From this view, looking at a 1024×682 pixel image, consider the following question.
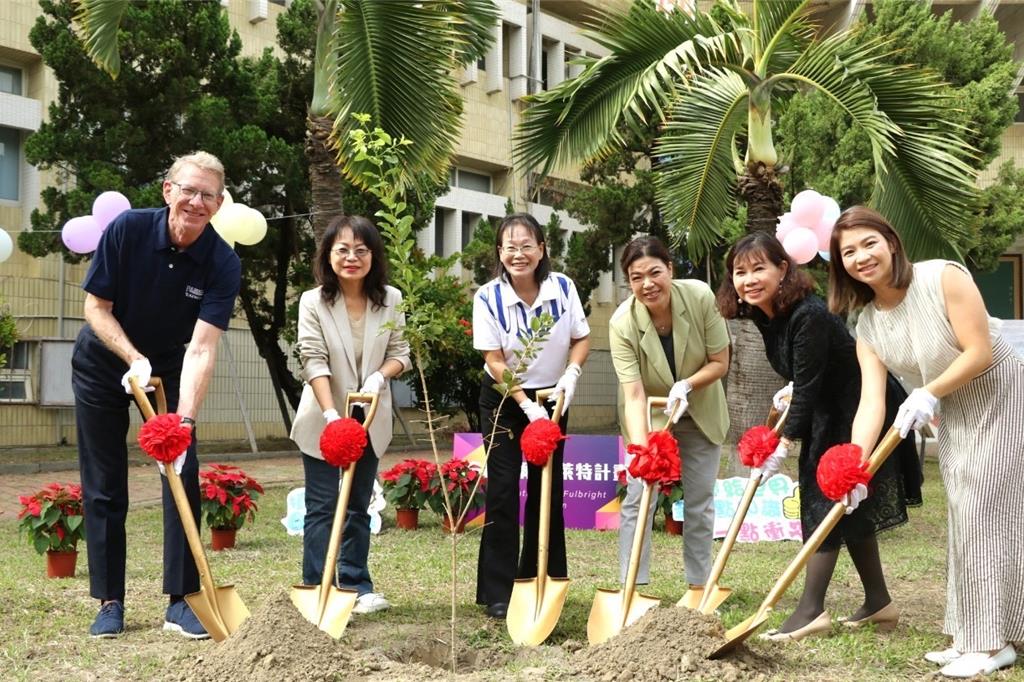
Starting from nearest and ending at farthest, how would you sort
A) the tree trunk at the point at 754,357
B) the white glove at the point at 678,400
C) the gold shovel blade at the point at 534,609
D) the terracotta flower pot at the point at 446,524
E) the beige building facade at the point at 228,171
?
the gold shovel blade at the point at 534,609, the white glove at the point at 678,400, the terracotta flower pot at the point at 446,524, the tree trunk at the point at 754,357, the beige building facade at the point at 228,171

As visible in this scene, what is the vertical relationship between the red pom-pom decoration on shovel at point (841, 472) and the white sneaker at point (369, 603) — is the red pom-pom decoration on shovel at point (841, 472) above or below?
above

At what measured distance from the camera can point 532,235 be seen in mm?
4242

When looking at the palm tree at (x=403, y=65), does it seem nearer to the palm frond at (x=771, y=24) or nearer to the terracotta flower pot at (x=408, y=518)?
the palm frond at (x=771, y=24)

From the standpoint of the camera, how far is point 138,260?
4.00m

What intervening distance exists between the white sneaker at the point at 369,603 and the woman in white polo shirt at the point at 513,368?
47 centimetres

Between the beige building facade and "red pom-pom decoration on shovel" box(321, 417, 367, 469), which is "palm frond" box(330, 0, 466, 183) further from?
"red pom-pom decoration on shovel" box(321, 417, 367, 469)

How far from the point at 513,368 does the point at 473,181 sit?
18282 mm

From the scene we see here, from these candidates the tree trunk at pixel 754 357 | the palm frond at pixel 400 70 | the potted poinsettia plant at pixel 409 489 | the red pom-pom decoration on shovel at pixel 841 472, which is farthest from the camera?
the tree trunk at pixel 754 357

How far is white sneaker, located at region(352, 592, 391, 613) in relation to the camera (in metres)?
4.41

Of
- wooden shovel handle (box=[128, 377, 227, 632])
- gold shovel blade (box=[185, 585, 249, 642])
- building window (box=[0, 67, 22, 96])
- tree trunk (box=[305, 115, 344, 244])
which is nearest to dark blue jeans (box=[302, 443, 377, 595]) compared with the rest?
gold shovel blade (box=[185, 585, 249, 642])

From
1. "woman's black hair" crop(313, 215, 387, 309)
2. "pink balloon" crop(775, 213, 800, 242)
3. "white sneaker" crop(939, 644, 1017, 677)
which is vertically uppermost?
"pink balloon" crop(775, 213, 800, 242)

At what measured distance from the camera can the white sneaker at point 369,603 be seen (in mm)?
4414

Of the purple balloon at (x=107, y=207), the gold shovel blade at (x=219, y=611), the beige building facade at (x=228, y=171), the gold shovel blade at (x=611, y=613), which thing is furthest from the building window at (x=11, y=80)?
the gold shovel blade at (x=611, y=613)

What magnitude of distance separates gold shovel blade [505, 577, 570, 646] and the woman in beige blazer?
814mm
